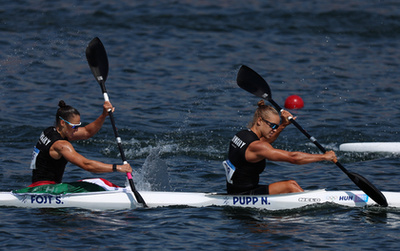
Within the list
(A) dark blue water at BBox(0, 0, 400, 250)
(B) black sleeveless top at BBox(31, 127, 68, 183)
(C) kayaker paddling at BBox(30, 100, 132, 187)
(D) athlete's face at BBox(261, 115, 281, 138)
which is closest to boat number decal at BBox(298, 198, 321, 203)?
(A) dark blue water at BBox(0, 0, 400, 250)

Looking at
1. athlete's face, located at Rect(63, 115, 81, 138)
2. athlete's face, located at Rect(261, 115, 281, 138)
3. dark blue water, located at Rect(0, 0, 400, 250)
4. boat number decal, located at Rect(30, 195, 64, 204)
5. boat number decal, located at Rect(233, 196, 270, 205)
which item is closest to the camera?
dark blue water, located at Rect(0, 0, 400, 250)

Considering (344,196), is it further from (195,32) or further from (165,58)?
(195,32)

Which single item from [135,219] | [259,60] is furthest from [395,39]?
[135,219]

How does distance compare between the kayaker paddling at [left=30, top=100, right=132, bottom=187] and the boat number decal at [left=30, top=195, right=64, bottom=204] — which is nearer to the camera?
the kayaker paddling at [left=30, top=100, right=132, bottom=187]

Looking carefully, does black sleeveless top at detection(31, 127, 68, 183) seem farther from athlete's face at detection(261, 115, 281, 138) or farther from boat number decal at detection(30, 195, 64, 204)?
athlete's face at detection(261, 115, 281, 138)

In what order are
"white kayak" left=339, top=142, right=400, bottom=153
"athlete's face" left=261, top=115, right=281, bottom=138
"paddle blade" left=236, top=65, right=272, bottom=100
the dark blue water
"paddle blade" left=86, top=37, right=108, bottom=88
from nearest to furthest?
the dark blue water
"athlete's face" left=261, top=115, right=281, bottom=138
"paddle blade" left=236, top=65, right=272, bottom=100
"paddle blade" left=86, top=37, right=108, bottom=88
"white kayak" left=339, top=142, right=400, bottom=153

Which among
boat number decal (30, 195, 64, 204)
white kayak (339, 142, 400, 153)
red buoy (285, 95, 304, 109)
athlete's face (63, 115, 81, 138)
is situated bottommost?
boat number decal (30, 195, 64, 204)

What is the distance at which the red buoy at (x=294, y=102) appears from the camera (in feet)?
57.2

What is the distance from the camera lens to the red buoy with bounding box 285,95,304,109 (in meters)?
17.4

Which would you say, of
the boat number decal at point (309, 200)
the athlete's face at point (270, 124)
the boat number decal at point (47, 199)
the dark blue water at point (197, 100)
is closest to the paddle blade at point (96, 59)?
the dark blue water at point (197, 100)

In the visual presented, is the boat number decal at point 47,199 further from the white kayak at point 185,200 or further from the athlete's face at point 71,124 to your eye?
the athlete's face at point 71,124

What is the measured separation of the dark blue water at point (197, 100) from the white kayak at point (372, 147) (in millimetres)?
169

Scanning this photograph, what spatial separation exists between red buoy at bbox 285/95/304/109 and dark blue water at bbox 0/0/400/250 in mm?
300

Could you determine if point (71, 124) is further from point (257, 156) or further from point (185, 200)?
point (257, 156)
